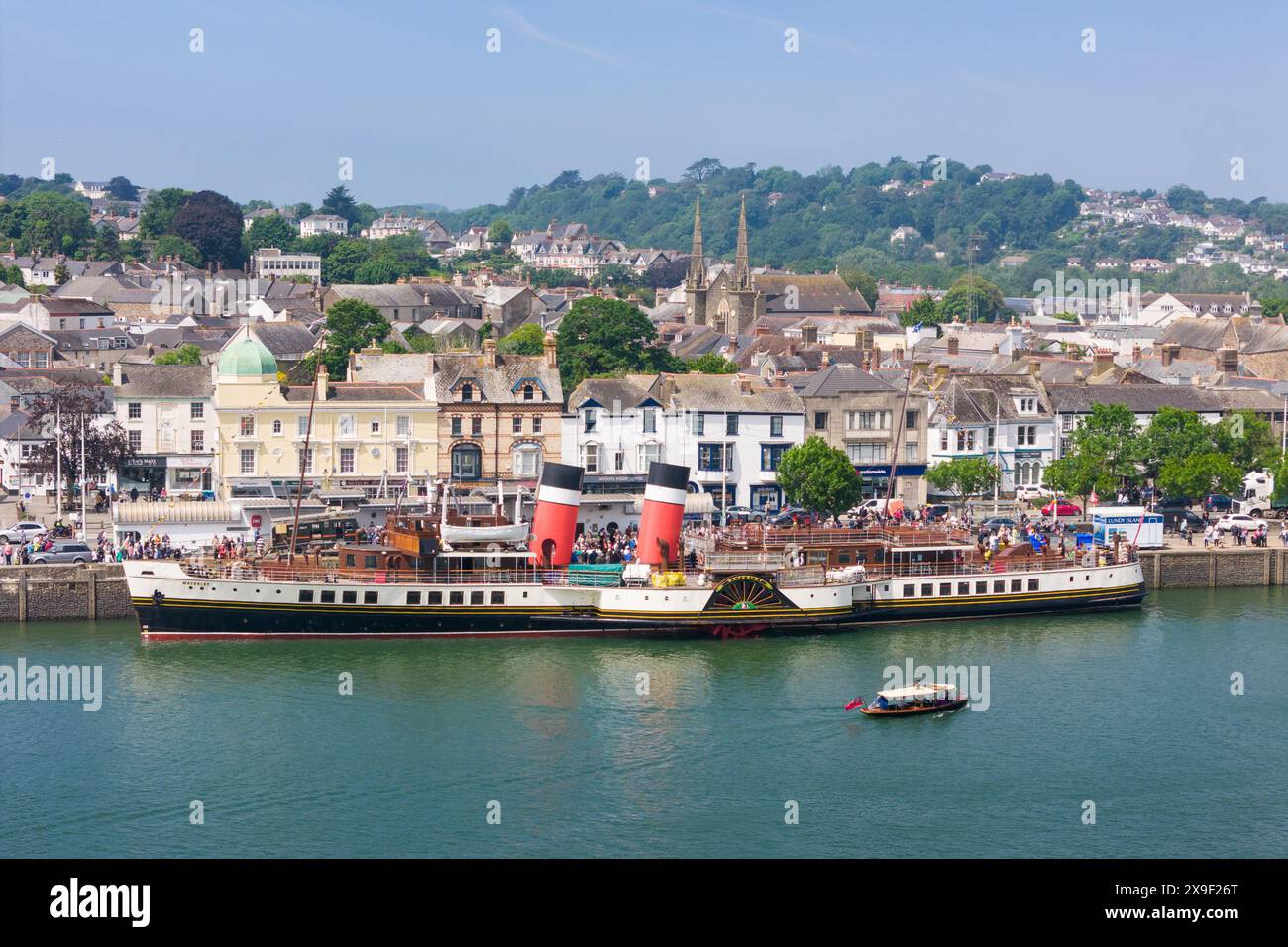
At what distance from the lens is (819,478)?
60156 millimetres

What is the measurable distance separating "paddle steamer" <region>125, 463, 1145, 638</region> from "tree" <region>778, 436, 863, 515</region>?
724 cm

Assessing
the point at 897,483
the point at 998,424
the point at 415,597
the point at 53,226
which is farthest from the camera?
the point at 53,226

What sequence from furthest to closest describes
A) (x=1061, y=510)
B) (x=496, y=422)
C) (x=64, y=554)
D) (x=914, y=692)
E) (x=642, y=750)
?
(x=496, y=422) < (x=1061, y=510) < (x=64, y=554) < (x=914, y=692) < (x=642, y=750)

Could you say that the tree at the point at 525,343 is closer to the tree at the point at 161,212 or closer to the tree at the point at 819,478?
the tree at the point at 819,478

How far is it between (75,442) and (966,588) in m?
29.7

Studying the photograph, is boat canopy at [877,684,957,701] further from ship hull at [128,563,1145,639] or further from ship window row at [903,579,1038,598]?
ship window row at [903,579,1038,598]

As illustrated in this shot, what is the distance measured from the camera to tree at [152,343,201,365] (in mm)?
91438

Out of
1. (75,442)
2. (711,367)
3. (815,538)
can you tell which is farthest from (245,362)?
(711,367)

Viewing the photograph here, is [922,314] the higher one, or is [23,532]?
[922,314]

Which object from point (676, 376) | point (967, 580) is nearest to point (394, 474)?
point (676, 376)

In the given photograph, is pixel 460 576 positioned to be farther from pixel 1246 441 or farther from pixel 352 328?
pixel 352 328

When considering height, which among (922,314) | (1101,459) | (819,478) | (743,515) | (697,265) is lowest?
(743,515)

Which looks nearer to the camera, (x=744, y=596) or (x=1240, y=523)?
(x=744, y=596)
